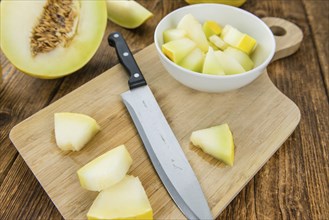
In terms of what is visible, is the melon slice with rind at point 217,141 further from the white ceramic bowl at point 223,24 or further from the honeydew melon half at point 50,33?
the honeydew melon half at point 50,33

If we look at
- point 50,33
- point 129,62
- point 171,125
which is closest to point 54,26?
point 50,33

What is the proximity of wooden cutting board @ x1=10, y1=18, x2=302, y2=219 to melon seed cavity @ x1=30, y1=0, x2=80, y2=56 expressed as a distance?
4.6 inches

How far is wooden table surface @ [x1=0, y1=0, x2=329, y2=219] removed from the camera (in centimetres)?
65

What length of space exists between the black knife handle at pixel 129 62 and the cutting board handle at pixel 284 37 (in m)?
0.39

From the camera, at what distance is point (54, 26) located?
2.70 feet

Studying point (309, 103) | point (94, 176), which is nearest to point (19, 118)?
point (94, 176)

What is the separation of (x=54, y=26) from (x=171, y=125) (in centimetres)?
36

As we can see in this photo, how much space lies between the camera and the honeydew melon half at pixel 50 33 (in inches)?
29.8

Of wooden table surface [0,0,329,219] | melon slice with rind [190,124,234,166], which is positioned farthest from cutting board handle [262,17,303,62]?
melon slice with rind [190,124,234,166]

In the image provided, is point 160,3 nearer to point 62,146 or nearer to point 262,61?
point 262,61

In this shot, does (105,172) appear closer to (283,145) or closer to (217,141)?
(217,141)

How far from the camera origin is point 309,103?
86cm

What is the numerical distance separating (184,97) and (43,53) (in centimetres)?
33

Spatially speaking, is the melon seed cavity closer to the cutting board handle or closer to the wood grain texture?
the wood grain texture
